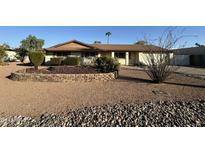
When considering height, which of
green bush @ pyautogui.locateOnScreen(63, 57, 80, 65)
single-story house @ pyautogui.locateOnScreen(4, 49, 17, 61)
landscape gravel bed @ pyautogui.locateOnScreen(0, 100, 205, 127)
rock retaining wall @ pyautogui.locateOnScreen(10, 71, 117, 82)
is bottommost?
landscape gravel bed @ pyautogui.locateOnScreen(0, 100, 205, 127)

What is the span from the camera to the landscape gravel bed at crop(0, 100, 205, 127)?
5.93m

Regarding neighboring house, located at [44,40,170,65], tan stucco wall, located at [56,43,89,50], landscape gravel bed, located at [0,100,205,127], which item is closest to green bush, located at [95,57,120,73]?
landscape gravel bed, located at [0,100,205,127]

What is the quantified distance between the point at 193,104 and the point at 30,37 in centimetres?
6450

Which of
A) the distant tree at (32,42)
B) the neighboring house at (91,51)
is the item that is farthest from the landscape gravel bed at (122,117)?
the distant tree at (32,42)

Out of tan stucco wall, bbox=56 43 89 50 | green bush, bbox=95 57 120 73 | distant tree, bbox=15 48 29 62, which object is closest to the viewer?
green bush, bbox=95 57 120 73

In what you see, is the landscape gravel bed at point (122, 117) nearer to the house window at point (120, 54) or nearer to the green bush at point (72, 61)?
the green bush at point (72, 61)

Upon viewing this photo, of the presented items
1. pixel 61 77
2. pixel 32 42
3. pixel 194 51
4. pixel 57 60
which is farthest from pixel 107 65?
pixel 32 42

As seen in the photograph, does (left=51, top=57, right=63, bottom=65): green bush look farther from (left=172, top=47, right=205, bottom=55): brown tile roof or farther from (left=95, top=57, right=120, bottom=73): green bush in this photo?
(left=172, top=47, right=205, bottom=55): brown tile roof

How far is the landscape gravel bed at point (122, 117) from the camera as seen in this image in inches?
234

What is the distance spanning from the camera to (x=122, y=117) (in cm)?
636

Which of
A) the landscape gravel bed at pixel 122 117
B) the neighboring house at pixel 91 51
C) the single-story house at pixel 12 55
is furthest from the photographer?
the single-story house at pixel 12 55

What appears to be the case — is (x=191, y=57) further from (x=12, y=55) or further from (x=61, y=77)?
(x=12, y=55)
